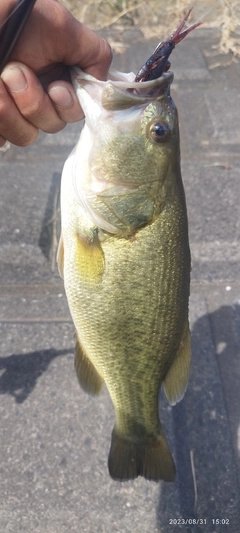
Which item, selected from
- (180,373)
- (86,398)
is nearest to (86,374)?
(180,373)

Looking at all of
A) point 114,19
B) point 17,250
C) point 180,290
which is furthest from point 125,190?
point 114,19

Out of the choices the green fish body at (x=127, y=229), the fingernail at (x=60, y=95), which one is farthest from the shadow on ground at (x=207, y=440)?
the fingernail at (x=60, y=95)

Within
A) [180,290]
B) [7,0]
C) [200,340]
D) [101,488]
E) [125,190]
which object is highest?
[7,0]

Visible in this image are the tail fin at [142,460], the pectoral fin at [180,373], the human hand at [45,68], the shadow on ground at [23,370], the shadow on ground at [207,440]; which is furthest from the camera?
the shadow on ground at [23,370]

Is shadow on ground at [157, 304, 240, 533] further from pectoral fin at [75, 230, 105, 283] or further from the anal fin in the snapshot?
pectoral fin at [75, 230, 105, 283]

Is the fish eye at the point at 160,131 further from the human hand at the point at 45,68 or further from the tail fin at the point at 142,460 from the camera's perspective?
the tail fin at the point at 142,460

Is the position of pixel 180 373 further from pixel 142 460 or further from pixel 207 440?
pixel 207 440

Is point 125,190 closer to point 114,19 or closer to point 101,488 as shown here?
point 101,488
